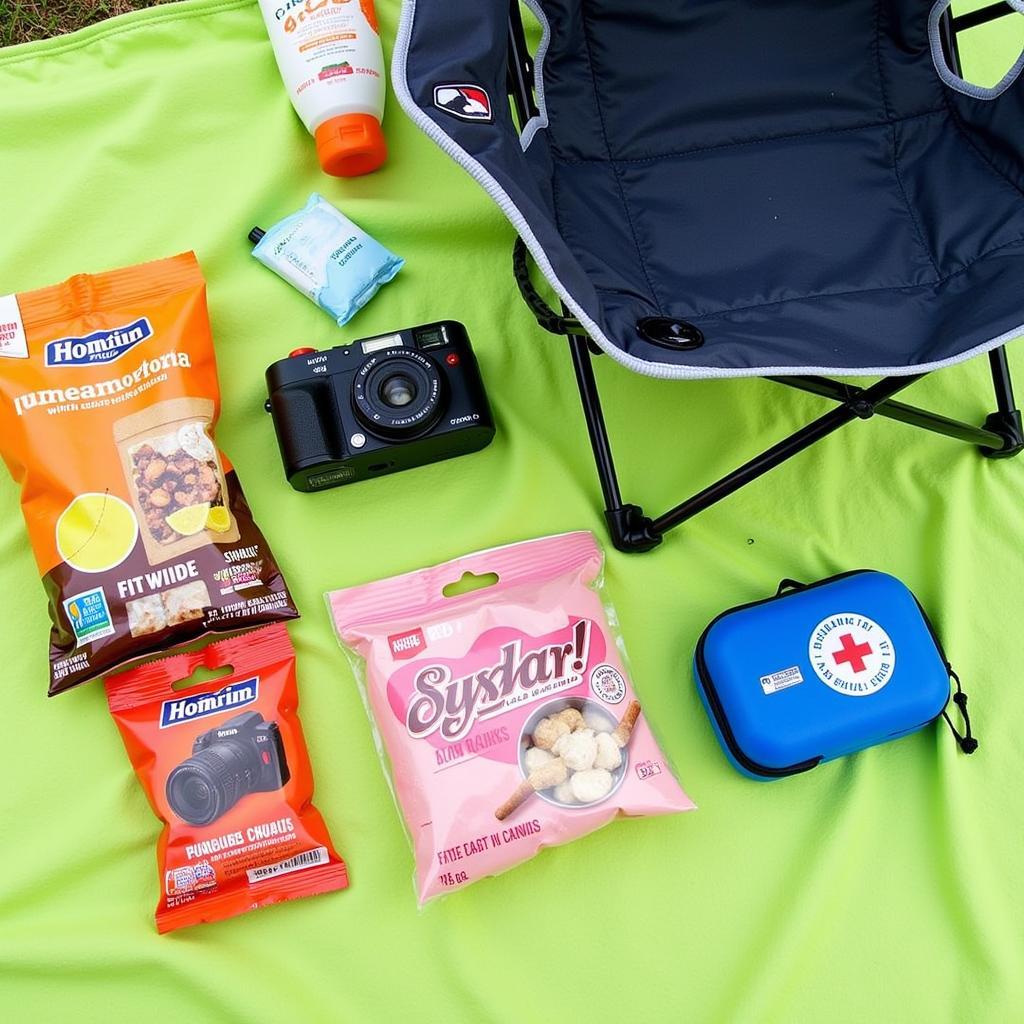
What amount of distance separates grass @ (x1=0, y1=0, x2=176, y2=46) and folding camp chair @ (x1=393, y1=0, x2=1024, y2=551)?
565 mm

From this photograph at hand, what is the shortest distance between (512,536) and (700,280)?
329 millimetres

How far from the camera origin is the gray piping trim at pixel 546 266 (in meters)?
0.70

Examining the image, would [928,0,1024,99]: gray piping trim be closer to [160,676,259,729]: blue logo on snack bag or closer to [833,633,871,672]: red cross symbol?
[833,633,871,672]: red cross symbol

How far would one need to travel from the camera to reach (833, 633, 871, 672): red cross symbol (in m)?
0.94

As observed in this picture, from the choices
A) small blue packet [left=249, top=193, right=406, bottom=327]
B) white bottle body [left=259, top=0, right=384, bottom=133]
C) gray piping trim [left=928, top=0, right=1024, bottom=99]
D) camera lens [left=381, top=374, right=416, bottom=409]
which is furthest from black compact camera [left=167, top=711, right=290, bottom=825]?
gray piping trim [left=928, top=0, right=1024, bottom=99]

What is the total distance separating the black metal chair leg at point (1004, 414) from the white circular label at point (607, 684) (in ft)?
1.64

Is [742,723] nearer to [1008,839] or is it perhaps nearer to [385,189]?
[1008,839]

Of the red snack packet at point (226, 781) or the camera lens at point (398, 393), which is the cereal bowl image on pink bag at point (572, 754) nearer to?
the red snack packet at point (226, 781)

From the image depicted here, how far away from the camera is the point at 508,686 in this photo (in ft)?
3.01

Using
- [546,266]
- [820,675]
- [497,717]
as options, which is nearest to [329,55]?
[546,266]

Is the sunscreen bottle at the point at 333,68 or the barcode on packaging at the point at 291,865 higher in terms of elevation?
the sunscreen bottle at the point at 333,68

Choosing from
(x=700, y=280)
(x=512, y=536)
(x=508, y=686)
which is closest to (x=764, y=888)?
(x=508, y=686)

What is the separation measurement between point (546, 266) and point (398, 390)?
0.94 ft

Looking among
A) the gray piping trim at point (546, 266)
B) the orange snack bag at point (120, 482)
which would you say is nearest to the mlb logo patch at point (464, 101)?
the gray piping trim at point (546, 266)
